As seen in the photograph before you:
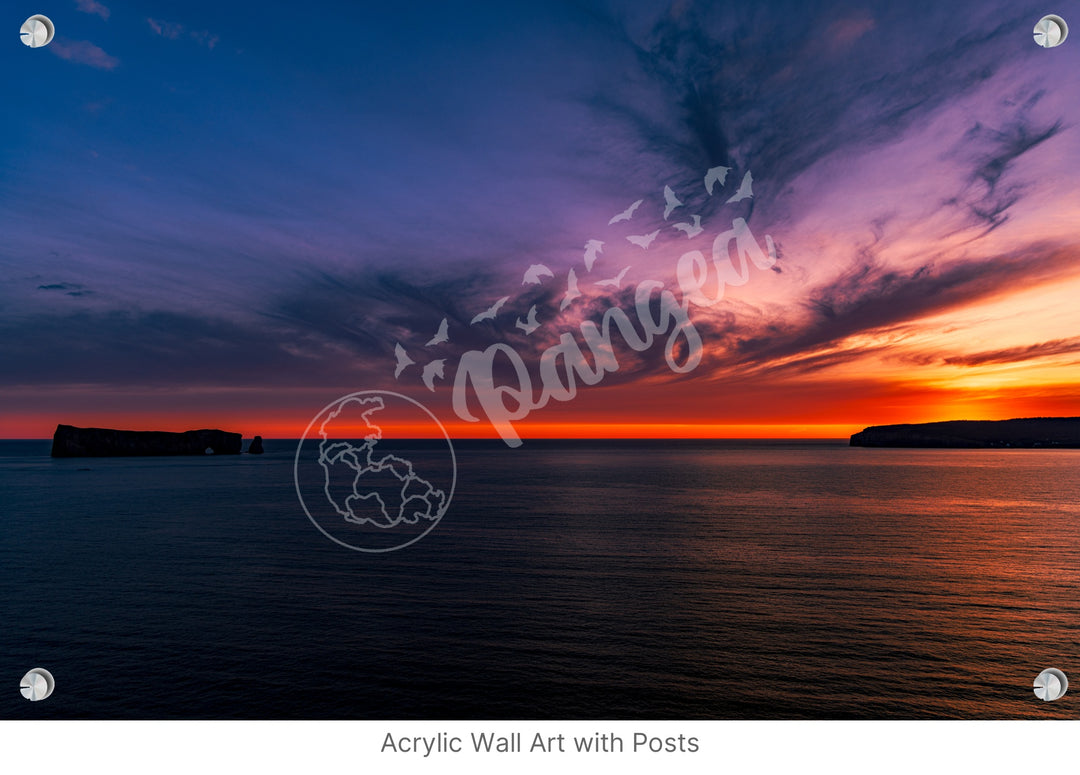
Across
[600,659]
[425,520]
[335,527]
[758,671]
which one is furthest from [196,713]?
[425,520]

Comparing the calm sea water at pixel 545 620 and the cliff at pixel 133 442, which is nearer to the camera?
the calm sea water at pixel 545 620

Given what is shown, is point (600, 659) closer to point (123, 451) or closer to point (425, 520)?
point (425, 520)

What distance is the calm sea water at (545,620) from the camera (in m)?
11.9

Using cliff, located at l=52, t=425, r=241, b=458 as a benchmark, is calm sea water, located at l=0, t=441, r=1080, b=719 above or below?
below

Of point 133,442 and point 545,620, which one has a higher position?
point 133,442

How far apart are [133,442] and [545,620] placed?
163127 mm

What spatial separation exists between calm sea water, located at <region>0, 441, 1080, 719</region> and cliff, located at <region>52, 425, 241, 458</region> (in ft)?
403

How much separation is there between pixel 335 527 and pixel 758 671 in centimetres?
3078

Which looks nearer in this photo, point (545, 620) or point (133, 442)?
point (545, 620)

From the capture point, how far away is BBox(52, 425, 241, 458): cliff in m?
127

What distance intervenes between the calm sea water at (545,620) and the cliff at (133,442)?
123 metres

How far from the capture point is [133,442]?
447ft

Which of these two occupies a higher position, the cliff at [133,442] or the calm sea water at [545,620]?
the cliff at [133,442]

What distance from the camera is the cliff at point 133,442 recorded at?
5002 inches
